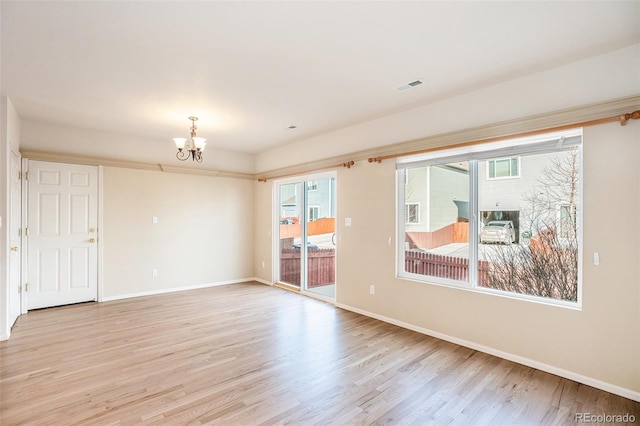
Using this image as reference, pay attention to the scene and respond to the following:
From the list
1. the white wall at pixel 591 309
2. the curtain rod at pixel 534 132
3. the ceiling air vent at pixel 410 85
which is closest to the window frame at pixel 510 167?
the curtain rod at pixel 534 132

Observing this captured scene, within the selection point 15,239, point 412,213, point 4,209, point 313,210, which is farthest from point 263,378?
point 15,239

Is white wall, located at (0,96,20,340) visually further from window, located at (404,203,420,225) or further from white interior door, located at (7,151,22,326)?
window, located at (404,203,420,225)

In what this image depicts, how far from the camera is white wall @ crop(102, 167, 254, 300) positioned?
5.06 m

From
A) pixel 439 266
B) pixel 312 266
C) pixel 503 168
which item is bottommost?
pixel 312 266

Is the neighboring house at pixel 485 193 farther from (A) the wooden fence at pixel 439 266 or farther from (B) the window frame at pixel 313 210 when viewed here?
(B) the window frame at pixel 313 210

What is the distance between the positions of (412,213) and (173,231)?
→ 4.25 meters

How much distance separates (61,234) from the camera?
4.61 meters

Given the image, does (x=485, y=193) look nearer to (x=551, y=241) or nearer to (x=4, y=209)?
(x=551, y=241)

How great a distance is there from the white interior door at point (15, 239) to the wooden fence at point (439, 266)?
15.7 ft

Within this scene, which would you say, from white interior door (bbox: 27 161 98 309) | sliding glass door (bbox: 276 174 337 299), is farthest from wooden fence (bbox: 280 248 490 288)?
white interior door (bbox: 27 161 98 309)

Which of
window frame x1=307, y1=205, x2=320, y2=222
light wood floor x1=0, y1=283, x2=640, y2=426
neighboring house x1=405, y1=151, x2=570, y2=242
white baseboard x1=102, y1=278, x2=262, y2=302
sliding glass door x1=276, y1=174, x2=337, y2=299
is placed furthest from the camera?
window frame x1=307, y1=205, x2=320, y2=222

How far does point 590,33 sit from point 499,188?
1.43m

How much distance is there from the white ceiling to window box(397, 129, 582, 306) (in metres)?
0.75

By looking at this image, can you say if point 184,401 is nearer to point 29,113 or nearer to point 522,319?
point 522,319
